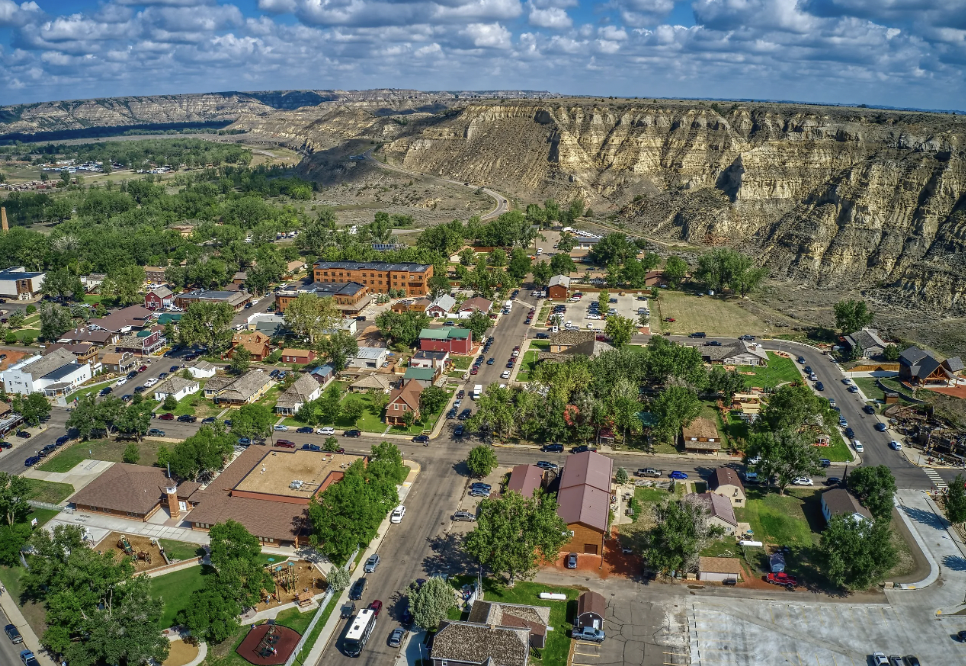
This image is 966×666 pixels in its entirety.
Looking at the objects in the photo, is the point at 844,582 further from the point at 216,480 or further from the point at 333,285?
the point at 333,285

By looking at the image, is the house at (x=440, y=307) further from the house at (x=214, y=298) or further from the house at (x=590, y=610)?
the house at (x=590, y=610)

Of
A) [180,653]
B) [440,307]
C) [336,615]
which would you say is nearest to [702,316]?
[440,307]

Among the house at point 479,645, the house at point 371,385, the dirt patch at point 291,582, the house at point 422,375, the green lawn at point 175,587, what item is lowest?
the green lawn at point 175,587

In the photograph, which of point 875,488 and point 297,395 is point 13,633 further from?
point 875,488

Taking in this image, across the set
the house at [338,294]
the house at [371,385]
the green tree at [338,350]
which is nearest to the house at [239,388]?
the green tree at [338,350]

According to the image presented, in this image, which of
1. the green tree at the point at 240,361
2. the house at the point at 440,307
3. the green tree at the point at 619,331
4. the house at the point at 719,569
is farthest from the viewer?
the house at the point at 440,307
